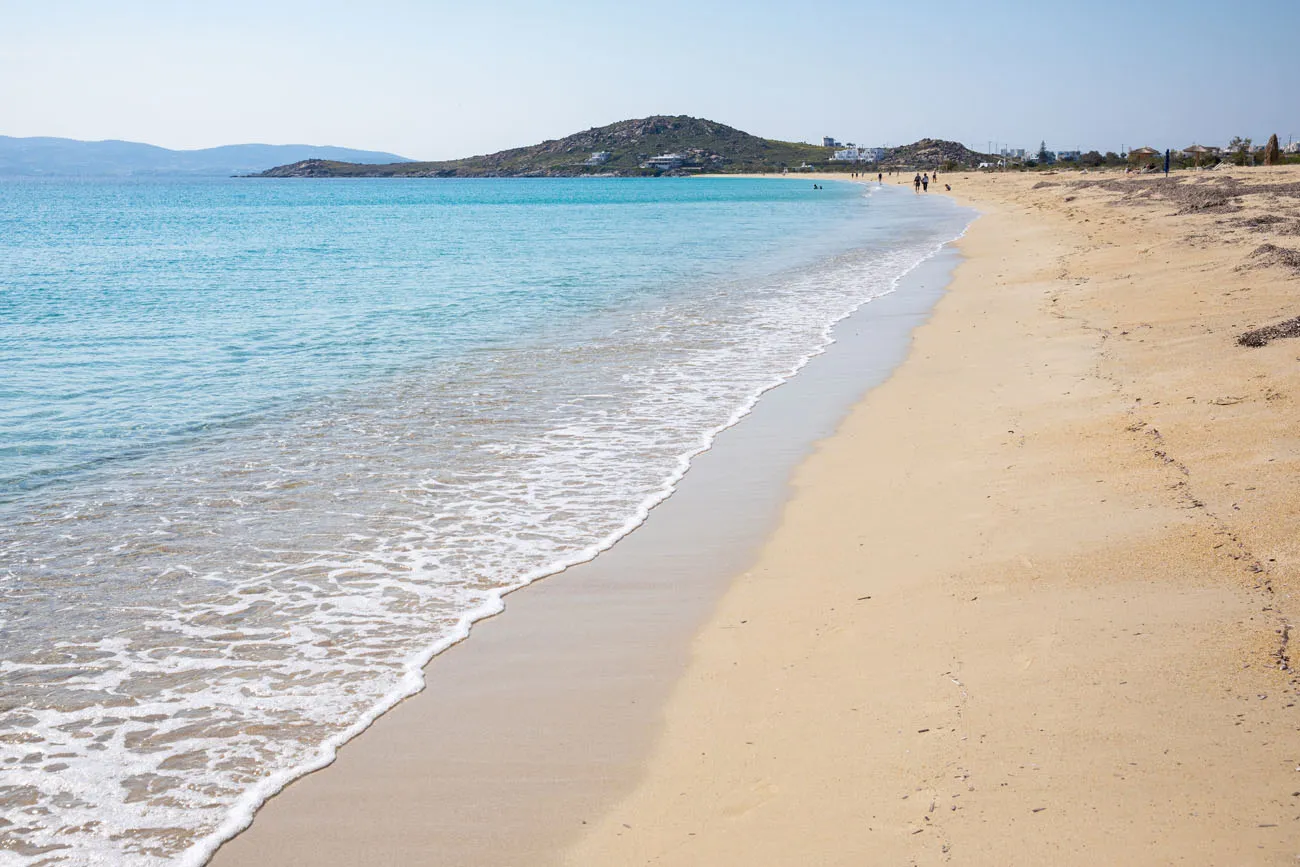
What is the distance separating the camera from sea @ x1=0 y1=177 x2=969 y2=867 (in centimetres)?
468

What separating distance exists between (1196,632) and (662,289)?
20.9 m

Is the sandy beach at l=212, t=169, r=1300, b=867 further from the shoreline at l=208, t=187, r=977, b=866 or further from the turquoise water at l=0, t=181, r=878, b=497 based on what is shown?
the turquoise water at l=0, t=181, r=878, b=497

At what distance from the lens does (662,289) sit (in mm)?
25000

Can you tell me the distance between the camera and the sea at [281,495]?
468 cm

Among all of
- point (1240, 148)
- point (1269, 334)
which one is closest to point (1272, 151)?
point (1240, 148)

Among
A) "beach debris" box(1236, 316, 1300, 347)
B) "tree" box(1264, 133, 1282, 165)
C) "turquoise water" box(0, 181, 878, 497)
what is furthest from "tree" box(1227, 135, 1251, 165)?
"beach debris" box(1236, 316, 1300, 347)

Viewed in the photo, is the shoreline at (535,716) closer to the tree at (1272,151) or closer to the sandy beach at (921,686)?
the sandy beach at (921,686)

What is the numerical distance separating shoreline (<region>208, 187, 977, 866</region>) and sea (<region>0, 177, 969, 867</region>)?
19 centimetres

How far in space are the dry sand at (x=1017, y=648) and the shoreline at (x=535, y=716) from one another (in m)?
0.22

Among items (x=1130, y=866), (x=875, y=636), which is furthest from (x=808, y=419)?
(x=1130, y=866)

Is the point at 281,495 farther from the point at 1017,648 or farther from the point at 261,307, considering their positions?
the point at 261,307

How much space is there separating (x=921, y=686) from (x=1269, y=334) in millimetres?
8429

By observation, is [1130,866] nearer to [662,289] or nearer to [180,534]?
[180,534]

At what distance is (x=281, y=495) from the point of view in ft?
28.2
